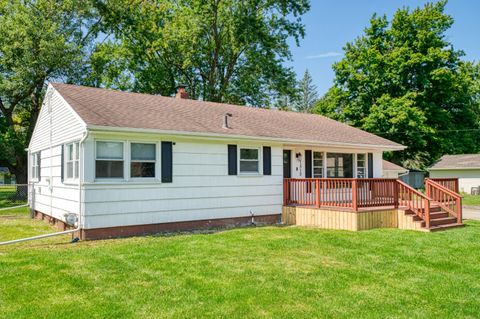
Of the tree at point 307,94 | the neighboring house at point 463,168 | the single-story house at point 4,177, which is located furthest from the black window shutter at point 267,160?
the tree at point 307,94

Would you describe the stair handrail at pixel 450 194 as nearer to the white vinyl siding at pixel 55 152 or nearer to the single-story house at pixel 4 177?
the white vinyl siding at pixel 55 152

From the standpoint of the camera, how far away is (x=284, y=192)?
39.7 feet

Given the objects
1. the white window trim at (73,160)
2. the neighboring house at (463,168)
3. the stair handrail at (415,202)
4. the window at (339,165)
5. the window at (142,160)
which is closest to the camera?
the white window trim at (73,160)

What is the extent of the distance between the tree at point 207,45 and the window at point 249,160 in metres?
17.4

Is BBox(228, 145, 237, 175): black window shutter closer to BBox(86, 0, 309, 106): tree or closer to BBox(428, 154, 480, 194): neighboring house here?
BBox(86, 0, 309, 106): tree

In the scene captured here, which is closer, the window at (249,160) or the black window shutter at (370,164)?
the window at (249,160)

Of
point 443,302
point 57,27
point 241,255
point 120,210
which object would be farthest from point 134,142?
point 57,27

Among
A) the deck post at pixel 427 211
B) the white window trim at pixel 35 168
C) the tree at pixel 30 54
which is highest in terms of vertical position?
the tree at pixel 30 54

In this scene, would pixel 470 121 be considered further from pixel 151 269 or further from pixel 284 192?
pixel 151 269

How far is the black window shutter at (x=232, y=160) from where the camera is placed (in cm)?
1097

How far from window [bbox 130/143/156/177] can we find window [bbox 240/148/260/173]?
9.47ft

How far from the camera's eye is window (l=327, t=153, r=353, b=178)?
1370 centimetres

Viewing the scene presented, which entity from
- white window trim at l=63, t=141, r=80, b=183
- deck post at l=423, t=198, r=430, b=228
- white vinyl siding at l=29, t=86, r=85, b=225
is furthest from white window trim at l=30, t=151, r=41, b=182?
deck post at l=423, t=198, r=430, b=228

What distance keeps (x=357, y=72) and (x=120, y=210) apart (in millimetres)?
29793
